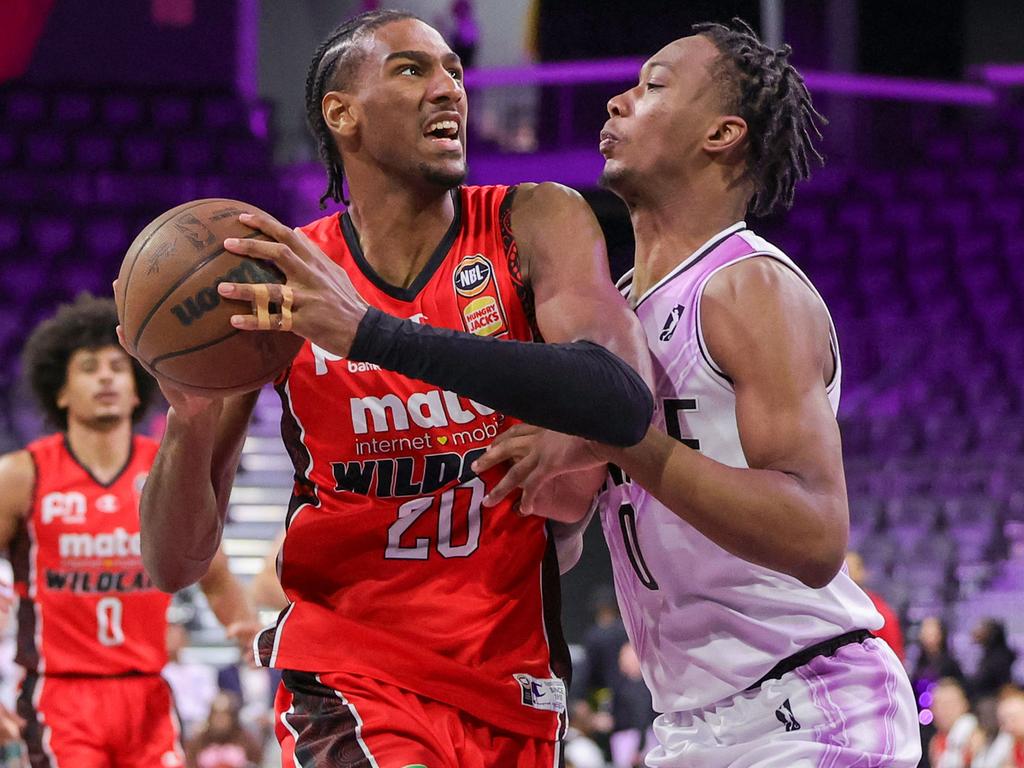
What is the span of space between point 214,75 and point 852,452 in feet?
30.2

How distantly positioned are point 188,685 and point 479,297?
5.90m

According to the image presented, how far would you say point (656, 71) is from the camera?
10.1ft

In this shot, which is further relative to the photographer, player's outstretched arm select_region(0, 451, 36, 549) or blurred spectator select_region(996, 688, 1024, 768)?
blurred spectator select_region(996, 688, 1024, 768)

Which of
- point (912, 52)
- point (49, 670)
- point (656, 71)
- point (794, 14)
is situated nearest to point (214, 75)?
point (794, 14)

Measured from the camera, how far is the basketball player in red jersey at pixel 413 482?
2.77 meters

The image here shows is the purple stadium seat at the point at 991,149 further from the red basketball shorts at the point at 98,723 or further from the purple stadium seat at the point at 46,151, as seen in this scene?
the red basketball shorts at the point at 98,723

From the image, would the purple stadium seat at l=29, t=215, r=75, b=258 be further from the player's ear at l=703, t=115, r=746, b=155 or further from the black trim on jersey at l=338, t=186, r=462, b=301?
the player's ear at l=703, t=115, r=746, b=155

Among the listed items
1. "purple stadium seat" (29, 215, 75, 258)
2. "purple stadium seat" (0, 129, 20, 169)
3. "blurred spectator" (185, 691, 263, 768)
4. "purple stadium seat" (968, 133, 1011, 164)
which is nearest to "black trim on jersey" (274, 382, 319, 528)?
"blurred spectator" (185, 691, 263, 768)

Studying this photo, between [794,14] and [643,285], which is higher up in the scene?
[794,14]

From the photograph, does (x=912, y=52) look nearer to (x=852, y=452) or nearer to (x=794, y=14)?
(x=794, y=14)

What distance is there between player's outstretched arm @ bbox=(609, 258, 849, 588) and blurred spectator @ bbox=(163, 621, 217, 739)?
588 centimetres

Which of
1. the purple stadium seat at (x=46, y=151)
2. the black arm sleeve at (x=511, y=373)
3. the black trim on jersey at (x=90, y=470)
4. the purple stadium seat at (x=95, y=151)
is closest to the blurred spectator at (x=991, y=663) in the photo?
the black trim on jersey at (x=90, y=470)

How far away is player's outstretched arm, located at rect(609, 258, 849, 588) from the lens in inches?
97.1

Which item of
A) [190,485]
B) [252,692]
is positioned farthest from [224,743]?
[190,485]
